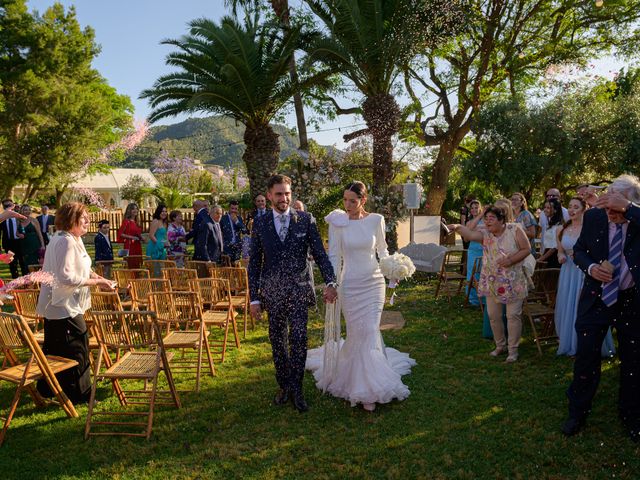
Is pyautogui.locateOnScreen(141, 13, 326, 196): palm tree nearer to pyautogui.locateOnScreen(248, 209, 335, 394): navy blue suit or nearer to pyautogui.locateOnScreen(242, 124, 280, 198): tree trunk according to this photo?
pyautogui.locateOnScreen(242, 124, 280, 198): tree trunk

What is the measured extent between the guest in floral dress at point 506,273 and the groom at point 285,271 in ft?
8.10

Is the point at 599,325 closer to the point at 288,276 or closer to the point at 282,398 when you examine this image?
the point at 288,276

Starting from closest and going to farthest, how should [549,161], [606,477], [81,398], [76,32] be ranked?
1. [606,477]
2. [81,398]
3. [549,161]
4. [76,32]

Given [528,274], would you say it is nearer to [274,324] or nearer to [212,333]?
[274,324]

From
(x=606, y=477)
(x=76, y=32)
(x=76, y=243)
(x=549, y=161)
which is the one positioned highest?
(x=76, y=32)

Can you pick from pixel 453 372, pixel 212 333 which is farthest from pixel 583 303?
pixel 212 333

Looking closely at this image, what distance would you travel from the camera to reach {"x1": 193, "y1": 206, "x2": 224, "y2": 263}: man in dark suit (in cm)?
928

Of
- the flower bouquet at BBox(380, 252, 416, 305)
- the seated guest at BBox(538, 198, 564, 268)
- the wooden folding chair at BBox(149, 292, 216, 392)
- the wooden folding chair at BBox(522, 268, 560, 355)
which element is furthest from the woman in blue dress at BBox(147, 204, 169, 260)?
the seated guest at BBox(538, 198, 564, 268)

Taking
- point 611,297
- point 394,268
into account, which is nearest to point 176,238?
point 394,268

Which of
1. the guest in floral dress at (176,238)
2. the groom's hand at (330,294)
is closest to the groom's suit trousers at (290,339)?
the groom's hand at (330,294)

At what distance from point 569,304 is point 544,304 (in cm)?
134

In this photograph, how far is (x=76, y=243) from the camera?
474 centimetres

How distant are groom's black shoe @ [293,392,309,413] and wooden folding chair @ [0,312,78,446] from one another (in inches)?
75.8

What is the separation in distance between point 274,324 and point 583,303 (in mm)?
2536
